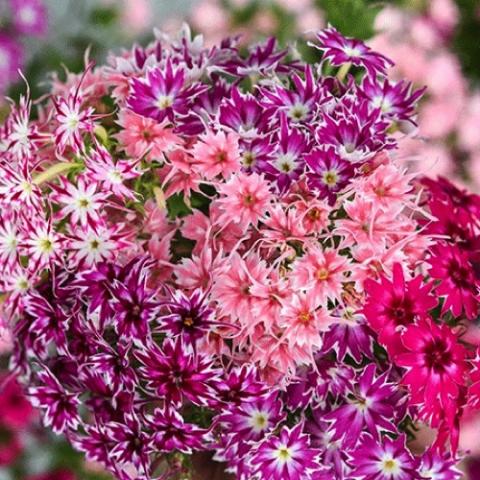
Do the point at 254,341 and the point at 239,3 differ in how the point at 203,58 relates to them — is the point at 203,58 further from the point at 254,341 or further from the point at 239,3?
the point at 239,3

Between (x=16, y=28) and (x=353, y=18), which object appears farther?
(x=16, y=28)

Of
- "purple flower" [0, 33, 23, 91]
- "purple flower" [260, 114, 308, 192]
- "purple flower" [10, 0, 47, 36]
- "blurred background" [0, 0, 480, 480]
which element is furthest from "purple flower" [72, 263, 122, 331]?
"purple flower" [10, 0, 47, 36]

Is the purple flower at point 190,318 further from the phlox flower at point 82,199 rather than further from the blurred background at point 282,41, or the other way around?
the blurred background at point 282,41

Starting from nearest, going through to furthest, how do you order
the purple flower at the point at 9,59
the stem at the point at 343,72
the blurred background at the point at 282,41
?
the stem at the point at 343,72, the blurred background at the point at 282,41, the purple flower at the point at 9,59

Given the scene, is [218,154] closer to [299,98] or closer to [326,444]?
[299,98]

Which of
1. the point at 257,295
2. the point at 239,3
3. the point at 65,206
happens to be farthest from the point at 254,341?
the point at 239,3

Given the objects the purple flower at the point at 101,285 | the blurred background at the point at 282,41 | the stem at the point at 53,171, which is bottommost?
the blurred background at the point at 282,41

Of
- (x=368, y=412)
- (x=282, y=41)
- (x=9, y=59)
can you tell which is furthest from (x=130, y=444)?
(x=9, y=59)

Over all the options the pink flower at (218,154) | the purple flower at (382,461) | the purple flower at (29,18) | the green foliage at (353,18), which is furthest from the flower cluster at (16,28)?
the purple flower at (382,461)
